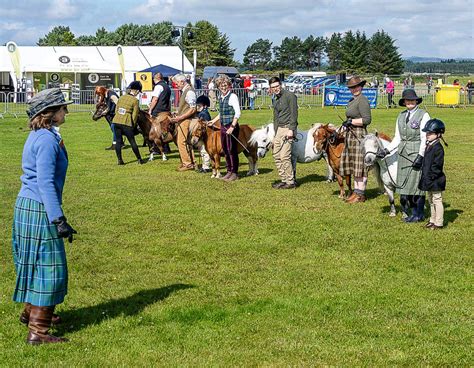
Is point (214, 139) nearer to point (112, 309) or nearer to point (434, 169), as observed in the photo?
point (434, 169)

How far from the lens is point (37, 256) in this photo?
557 centimetres

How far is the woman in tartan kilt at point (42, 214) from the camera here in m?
5.45

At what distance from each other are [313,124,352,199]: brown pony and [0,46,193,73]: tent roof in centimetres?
3716

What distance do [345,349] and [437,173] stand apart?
4602 mm

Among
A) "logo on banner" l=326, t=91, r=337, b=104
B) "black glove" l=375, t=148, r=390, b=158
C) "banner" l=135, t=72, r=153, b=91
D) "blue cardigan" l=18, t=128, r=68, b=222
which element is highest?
"banner" l=135, t=72, r=153, b=91

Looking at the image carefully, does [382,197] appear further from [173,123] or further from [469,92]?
[469,92]

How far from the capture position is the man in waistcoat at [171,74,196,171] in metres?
15.6

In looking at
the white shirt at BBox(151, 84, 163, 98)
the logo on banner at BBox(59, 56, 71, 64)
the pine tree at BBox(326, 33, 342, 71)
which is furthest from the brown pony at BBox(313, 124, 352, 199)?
the pine tree at BBox(326, 33, 342, 71)

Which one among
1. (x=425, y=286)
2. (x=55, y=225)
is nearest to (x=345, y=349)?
(x=425, y=286)

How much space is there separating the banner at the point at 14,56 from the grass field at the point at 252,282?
35425mm

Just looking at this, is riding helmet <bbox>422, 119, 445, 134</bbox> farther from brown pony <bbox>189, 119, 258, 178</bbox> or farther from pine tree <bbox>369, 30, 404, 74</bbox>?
pine tree <bbox>369, 30, 404, 74</bbox>

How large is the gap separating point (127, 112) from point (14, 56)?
33.1 metres

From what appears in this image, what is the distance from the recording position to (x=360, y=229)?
9906 millimetres

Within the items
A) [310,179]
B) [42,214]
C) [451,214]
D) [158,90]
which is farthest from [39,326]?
[158,90]
